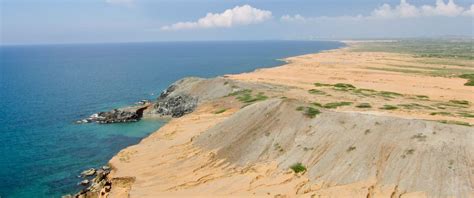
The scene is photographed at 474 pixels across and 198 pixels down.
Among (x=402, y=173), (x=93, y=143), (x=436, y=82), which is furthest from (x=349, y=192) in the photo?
(x=436, y=82)

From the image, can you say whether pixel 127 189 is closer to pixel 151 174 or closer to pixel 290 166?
pixel 151 174

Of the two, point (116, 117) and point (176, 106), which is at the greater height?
point (176, 106)

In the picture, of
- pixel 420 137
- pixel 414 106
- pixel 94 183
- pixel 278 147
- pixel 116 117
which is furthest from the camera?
pixel 116 117

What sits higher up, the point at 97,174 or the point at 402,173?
the point at 402,173

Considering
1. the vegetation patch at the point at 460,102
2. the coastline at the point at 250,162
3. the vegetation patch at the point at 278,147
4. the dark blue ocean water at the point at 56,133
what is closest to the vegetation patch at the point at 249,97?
the coastline at the point at 250,162

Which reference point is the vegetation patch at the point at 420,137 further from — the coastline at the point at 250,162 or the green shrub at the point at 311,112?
the green shrub at the point at 311,112

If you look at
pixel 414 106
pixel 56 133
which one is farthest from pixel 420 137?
pixel 56 133

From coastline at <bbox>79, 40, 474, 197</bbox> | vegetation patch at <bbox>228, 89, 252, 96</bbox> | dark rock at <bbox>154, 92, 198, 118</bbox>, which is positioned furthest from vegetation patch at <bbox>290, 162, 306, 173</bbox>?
dark rock at <bbox>154, 92, 198, 118</bbox>

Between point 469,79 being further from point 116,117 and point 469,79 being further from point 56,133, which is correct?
point 56,133
